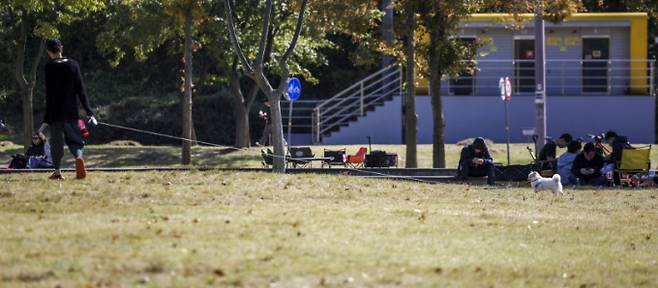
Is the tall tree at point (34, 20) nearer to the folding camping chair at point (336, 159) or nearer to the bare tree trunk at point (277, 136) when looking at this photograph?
the folding camping chair at point (336, 159)

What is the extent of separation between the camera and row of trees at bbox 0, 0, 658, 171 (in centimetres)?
2778

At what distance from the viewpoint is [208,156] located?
36.1m

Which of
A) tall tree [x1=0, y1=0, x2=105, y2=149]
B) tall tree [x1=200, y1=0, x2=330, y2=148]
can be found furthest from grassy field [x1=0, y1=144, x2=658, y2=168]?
tall tree [x1=200, y1=0, x2=330, y2=148]

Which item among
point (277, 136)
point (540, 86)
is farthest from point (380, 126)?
point (277, 136)

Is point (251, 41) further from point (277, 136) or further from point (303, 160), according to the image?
point (277, 136)

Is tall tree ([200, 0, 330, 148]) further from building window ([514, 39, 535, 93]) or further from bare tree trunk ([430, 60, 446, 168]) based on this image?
building window ([514, 39, 535, 93])

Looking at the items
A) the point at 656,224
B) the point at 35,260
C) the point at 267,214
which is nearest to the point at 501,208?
the point at 656,224

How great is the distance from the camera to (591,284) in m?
11.7

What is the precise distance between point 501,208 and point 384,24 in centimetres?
1855

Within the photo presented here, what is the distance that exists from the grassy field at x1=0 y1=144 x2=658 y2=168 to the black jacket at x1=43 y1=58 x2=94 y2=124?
17174 millimetres

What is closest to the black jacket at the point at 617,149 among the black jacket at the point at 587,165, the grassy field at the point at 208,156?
the black jacket at the point at 587,165

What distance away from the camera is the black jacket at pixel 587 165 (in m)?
24.0

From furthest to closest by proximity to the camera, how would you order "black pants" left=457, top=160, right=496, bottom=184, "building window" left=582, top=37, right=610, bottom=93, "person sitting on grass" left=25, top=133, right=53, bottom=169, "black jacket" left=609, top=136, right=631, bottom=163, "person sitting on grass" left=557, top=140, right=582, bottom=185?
"building window" left=582, top=37, right=610, bottom=93, "person sitting on grass" left=25, top=133, right=53, bottom=169, "black jacket" left=609, top=136, right=631, bottom=163, "person sitting on grass" left=557, top=140, right=582, bottom=185, "black pants" left=457, top=160, right=496, bottom=184

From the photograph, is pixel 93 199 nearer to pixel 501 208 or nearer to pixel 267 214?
pixel 267 214
